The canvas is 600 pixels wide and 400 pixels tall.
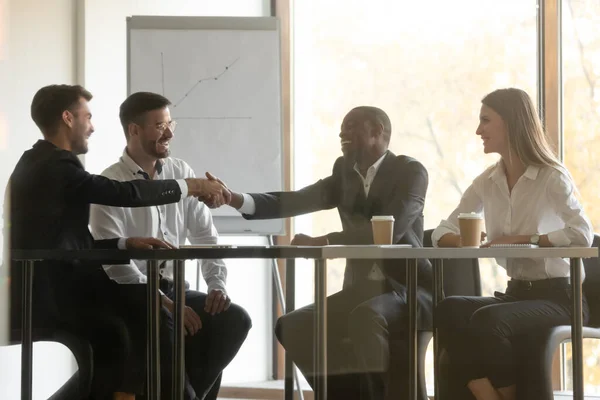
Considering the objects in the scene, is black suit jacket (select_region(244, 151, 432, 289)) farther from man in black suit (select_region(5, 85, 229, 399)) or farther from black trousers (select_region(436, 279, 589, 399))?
man in black suit (select_region(5, 85, 229, 399))

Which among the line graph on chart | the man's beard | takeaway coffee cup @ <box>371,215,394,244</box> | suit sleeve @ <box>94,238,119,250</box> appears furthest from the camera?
the line graph on chart

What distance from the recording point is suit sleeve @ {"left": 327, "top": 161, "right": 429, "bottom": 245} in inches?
104

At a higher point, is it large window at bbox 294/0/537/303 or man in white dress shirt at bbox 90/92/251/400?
large window at bbox 294/0/537/303

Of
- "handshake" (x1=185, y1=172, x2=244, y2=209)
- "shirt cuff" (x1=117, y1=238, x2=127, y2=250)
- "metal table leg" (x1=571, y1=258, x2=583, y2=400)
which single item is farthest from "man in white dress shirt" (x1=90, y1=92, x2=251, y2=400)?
"metal table leg" (x1=571, y1=258, x2=583, y2=400)

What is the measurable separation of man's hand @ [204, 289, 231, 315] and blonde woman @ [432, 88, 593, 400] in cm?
73

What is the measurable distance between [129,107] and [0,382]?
118 cm

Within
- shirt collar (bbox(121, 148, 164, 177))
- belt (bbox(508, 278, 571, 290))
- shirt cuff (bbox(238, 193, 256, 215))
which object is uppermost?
shirt collar (bbox(121, 148, 164, 177))

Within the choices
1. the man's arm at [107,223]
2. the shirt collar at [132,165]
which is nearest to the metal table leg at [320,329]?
the man's arm at [107,223]

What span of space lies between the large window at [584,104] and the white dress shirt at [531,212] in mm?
1388

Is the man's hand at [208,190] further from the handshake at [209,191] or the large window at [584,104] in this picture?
the large window at [584,104]

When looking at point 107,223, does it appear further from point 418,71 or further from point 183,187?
point 418,71

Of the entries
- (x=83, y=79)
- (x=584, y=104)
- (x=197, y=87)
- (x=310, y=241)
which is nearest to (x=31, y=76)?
(x=83, y=79)

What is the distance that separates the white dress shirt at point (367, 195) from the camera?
2697 mm

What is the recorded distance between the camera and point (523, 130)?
8.16ft
